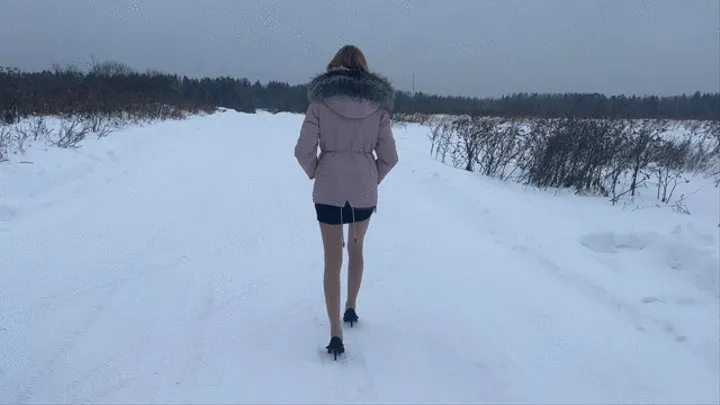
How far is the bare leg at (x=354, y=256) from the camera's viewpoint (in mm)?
3479

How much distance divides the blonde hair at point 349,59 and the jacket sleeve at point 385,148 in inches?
13.4

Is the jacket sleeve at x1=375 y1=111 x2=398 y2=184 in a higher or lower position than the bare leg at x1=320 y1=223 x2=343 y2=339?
higher

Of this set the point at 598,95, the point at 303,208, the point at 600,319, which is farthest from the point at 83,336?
the point at 598,95

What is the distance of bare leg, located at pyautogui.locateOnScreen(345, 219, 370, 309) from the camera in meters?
3.48

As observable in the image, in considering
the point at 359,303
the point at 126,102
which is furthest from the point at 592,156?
the point at 126,102

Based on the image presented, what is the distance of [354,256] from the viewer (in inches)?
144

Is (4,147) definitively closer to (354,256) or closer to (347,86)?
(354,256)

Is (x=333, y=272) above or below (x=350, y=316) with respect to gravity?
above

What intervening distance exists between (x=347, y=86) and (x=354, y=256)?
3.98 ft

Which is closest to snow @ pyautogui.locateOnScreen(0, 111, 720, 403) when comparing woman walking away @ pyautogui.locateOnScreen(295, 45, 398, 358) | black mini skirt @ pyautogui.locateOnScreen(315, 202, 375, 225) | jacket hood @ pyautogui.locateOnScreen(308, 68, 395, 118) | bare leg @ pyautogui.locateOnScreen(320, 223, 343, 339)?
bare leg @ pyautogui.locateOnScreen(320, 223, 343, 339)

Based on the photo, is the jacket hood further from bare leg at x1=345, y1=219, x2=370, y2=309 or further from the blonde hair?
bare leg at x1=345, y1=219, x2=370, y2=309

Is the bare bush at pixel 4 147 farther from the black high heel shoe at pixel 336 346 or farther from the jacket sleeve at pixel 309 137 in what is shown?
the black high heel shoe at pixel 336 346

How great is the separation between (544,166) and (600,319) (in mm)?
6375

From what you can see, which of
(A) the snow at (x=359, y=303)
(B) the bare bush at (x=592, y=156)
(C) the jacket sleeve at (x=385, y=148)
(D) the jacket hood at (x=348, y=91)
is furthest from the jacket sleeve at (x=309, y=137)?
(B) the bare bush at (x=592, y=156)
